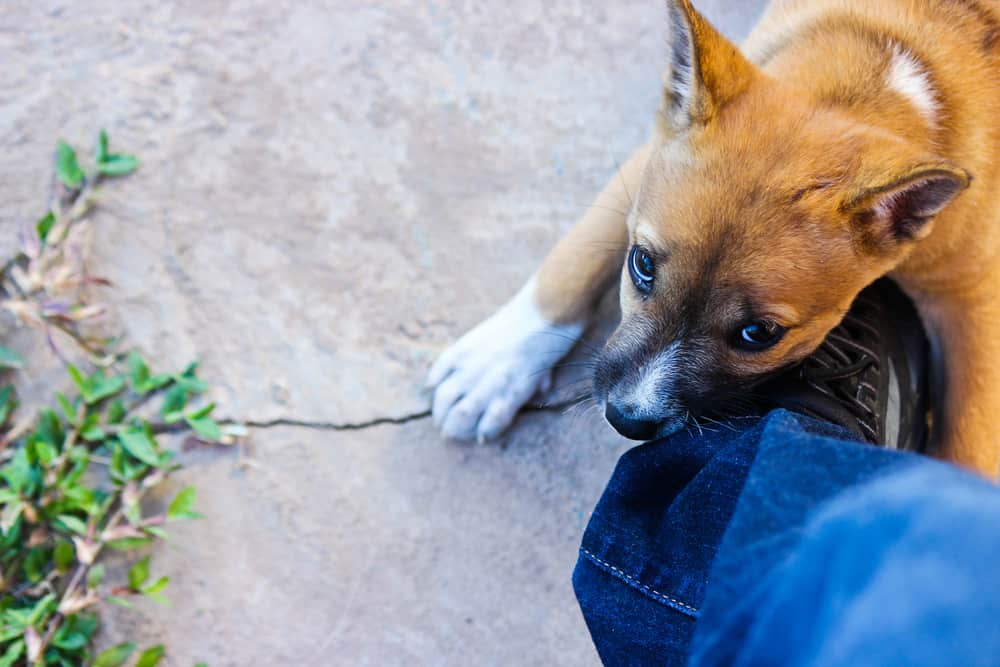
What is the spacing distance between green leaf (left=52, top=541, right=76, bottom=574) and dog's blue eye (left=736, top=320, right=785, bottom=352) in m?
2.08

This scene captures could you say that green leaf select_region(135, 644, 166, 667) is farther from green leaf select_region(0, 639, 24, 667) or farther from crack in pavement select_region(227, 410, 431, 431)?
crack in pavement select_region(227, 410, 431, 431)

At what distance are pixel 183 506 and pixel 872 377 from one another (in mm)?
2126

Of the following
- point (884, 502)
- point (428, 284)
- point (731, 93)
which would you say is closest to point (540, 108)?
point (428, 284)

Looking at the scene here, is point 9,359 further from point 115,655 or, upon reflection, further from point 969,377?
point 969,377

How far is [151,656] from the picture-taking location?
2.68 meters

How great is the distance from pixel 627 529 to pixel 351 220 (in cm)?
165

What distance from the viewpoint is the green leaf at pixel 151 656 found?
266cm

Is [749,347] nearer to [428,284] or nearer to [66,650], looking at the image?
[428,284]

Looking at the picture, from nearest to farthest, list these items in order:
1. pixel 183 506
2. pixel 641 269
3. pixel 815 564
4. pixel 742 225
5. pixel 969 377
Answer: pixel 815 564, pixel 742 225, pixel 641 269, pixel 969 377, pixel 183 506

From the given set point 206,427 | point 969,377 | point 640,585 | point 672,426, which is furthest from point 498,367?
point 969,377

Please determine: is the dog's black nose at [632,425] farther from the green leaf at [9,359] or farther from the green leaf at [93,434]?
the green leaf at [9,359]

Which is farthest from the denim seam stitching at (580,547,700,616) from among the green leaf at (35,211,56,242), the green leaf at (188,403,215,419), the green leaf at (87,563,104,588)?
the green leaf at (35,211,56,242)

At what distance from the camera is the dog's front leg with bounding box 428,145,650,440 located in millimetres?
2795

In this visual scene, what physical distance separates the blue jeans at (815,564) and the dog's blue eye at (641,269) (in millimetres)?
454
